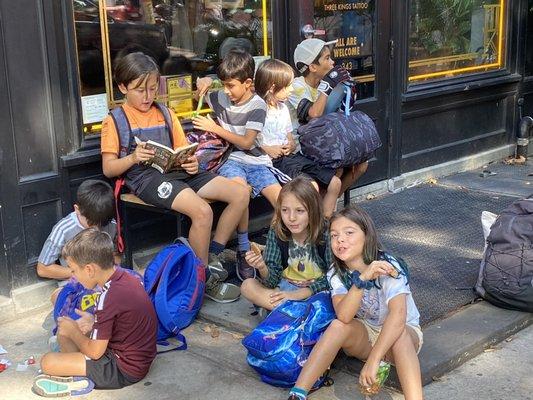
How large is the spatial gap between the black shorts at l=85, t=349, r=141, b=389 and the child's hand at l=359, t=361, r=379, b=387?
1146 mm

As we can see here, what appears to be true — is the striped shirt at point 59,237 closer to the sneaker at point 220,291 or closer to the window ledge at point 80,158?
the window ledge at point 80,158

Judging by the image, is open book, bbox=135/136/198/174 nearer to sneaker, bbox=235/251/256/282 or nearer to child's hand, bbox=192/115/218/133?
child's hand, bbox=192/115/218/133

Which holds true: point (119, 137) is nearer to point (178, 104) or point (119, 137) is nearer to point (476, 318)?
point (178, 104)

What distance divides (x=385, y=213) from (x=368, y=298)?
2.85 m

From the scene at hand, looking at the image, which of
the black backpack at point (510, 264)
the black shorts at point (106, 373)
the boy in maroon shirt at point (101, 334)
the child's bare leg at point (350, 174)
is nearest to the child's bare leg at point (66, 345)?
the boy in maroon shirt at point (101, 334)

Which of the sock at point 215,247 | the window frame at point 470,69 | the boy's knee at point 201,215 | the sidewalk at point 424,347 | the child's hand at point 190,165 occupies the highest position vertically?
the window frame at point 470,69

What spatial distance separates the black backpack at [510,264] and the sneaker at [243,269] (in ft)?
4.61

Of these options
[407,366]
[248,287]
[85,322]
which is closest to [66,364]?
[85,322]

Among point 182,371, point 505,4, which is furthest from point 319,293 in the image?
point 505,4

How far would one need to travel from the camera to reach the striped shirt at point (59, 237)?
4.57 meters

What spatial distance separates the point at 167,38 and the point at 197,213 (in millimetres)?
1414

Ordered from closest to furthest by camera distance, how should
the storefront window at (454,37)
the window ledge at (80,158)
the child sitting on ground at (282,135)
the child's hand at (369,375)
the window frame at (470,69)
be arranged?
1. the child's hand at (369,375)
2. the window ledge at (80,158)
3. the child sitting on ground at (282,135)
4. the window frame at (470,69)
5. the storefront window at (454,37)

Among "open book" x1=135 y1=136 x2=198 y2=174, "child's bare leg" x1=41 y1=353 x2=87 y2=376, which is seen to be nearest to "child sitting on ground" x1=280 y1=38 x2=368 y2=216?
"open book" x1=135 y1=136 x2=198 y2=174

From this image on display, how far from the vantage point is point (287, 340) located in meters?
3.69
